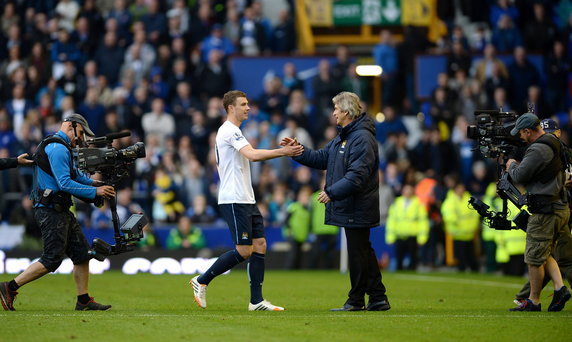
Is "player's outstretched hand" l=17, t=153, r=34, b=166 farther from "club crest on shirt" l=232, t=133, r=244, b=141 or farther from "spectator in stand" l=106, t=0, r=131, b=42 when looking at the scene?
"spectator in stand" l=106, t=0, r=131, b=42

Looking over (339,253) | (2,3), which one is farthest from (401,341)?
(2,3)

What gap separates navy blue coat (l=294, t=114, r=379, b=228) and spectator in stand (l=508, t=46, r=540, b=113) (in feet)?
44.8

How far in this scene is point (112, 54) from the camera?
2894cm

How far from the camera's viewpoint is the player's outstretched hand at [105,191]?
13.7 metres

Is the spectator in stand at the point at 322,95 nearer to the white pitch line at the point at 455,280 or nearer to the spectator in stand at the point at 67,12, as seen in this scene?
the white pitch line at the point at 455,280

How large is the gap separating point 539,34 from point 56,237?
17.8 meters

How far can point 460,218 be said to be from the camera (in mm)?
24422

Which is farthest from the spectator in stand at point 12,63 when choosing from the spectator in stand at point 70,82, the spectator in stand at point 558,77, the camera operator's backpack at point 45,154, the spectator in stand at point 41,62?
the camera operator's backpack at point 45,154

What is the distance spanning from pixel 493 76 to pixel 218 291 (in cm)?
1128

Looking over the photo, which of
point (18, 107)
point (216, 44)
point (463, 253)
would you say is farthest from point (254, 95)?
point (463, 253)

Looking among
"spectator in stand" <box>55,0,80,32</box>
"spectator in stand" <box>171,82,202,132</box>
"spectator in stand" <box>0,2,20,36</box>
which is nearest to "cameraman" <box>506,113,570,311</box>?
"spectator in stand" <box>171,82,202,132</box>

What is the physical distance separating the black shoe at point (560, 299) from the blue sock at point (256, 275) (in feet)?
11.4

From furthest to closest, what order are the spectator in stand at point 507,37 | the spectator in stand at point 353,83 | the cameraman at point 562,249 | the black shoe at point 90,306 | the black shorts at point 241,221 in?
the spectator in stand at point 507,37 → the spectator in stand at point 353,83 → the cameraman at point 562,249 → the black shoe at point 90,306 → the black shorts at point 241,221

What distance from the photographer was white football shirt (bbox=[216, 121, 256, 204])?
13.7 m
